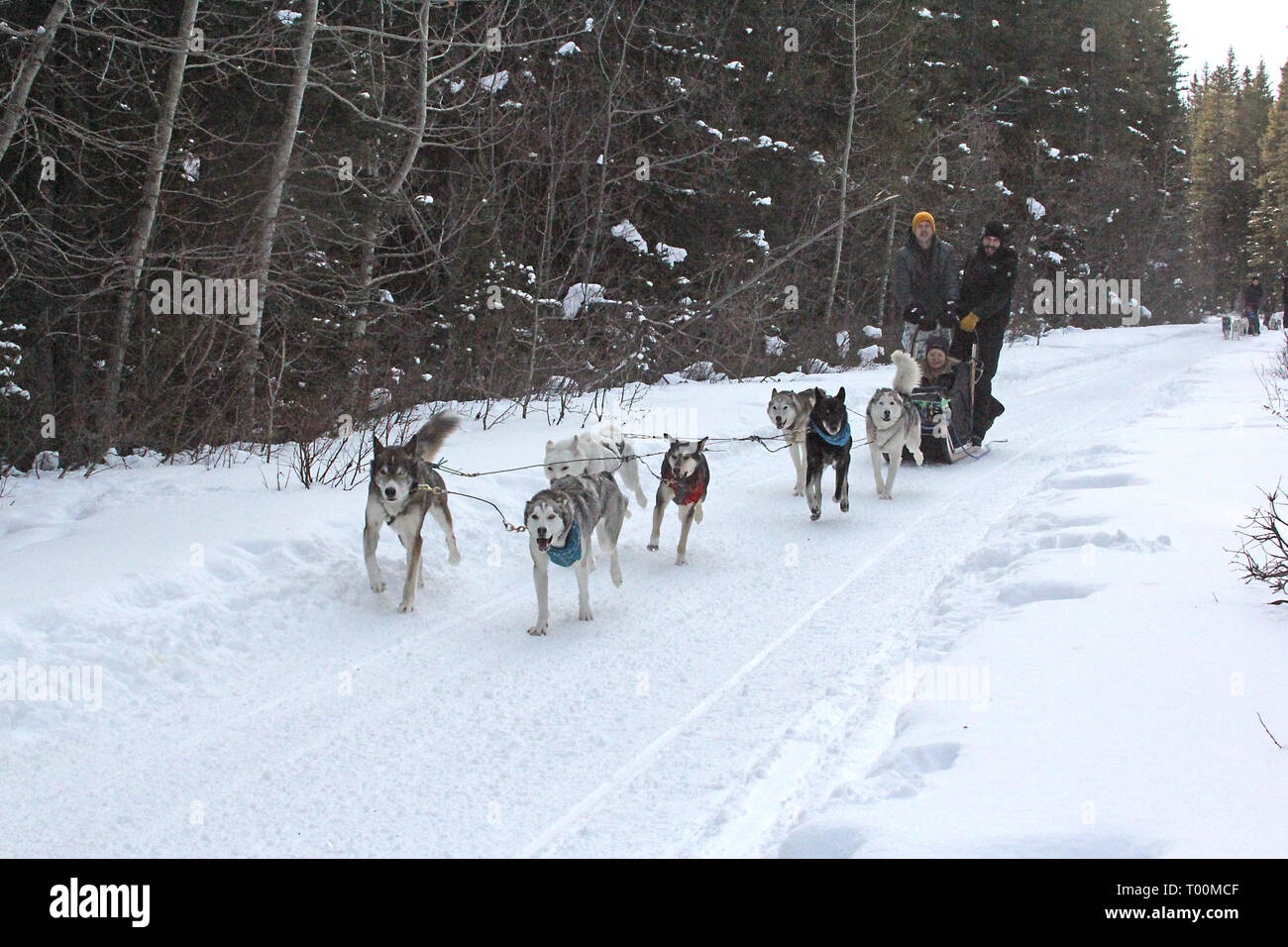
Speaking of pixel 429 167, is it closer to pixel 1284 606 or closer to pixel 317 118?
pixel 317 118

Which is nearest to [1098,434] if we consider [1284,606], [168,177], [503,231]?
[1284,606]

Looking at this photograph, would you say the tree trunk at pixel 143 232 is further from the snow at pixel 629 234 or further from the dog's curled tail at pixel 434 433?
the snow at pixel 629 234

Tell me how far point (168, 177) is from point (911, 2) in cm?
1813

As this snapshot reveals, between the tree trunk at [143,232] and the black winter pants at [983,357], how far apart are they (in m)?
8.04

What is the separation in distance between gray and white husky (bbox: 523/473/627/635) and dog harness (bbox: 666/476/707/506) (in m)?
0.63

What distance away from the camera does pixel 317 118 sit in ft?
40.2

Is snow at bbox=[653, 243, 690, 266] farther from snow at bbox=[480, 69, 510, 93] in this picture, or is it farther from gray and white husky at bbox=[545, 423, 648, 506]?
gray and white husky at bbox=[545, 423, 648, 506]

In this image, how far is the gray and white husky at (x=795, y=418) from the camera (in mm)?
8562

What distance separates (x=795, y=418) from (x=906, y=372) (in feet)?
4.85

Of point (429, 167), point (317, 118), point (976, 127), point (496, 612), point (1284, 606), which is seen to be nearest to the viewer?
point (1284, 606)

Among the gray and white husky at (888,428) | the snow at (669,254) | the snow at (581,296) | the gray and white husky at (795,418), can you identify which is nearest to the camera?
the gray and white husky at (888,428)

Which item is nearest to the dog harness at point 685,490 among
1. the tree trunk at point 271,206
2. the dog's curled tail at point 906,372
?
the dog's curled tail at point 906,372

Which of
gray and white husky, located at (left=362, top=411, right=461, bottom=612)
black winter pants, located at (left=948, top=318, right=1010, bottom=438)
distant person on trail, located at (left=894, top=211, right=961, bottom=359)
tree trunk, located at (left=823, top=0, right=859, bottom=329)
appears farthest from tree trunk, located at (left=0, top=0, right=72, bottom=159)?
tree trunk, located at (left=823, top=0, right=859, bottom=329)

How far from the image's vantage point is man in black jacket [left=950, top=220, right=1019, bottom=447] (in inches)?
391
